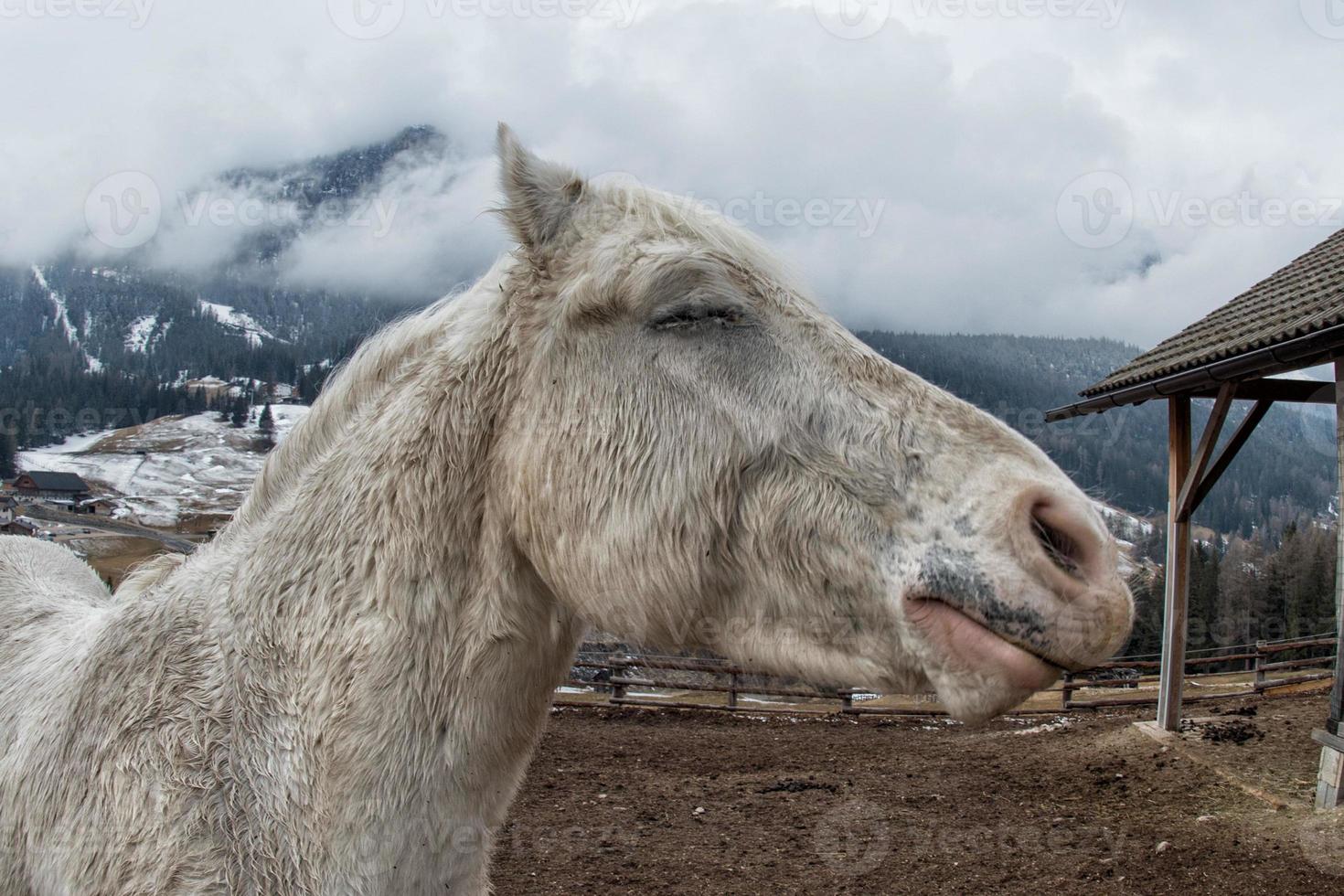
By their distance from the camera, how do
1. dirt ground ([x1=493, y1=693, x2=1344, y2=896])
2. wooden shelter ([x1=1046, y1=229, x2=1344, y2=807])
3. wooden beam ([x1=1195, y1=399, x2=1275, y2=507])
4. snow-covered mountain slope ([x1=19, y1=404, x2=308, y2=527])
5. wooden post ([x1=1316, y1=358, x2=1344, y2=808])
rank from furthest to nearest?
1. snow-covered mountain slope ([x1=19, y1=404, x2=308, y2=527])
2. wooden beam ([x1=1195, y1=399, x2=1275, y2=507])
3. wooden shelter ([x1=1046, y1=229, x2=1344, y2=807])
4. wooden post ([x1=1316, y1=358, x2=1344, y2=808])
5. dirt ground ([x1=493, y1=693, x2=1344, y2=896])

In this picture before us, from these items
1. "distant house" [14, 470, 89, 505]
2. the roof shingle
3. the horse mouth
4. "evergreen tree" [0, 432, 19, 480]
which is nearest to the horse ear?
the horse mouth

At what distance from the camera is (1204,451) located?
11461mm

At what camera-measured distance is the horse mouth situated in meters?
1.54

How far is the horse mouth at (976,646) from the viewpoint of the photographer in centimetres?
154

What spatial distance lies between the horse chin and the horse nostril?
193 mm

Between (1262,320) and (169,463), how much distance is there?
148 m

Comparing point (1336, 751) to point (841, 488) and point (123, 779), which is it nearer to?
point (841, 488)

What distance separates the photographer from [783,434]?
1853 mm

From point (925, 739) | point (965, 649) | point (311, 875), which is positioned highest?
point (965, 649)

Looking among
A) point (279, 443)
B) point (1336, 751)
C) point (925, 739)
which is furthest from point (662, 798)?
point (279, 443)

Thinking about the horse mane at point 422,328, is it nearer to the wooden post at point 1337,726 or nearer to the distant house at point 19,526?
the wooden post at point 1337,726

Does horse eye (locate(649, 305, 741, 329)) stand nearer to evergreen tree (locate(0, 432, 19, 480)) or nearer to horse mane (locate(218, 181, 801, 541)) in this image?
horse mane (locate(218, 181, 801, 541))

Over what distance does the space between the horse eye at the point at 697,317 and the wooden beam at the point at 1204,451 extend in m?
11.4

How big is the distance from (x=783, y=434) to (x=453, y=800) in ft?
4.02
